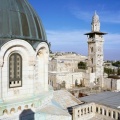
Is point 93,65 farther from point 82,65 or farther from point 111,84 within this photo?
point 82,65

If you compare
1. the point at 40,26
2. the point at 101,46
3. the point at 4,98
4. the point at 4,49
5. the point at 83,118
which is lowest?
the point at 83,118

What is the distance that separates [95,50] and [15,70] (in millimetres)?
33482

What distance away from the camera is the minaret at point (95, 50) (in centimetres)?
3953

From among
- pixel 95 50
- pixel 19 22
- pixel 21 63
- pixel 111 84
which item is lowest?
pixel 111 84

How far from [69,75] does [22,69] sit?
32043 mm

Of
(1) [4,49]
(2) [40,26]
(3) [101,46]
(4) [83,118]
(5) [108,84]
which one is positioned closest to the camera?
(1) [4,49]

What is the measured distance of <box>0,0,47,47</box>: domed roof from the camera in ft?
22.4

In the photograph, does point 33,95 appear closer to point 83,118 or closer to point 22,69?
point 22,69

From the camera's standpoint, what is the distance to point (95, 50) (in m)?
39.5

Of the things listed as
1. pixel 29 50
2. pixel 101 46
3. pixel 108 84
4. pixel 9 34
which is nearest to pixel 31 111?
pixel 29 50

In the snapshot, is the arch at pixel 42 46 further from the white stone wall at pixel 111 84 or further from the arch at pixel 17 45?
the white stone wall at pixel 111 84

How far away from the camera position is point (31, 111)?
7.34 meters

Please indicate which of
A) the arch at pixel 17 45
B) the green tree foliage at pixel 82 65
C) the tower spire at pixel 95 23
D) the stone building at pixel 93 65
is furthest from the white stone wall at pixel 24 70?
the green tree foliage at pixel 82 65

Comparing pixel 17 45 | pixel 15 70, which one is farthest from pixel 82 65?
pixel 17 45
